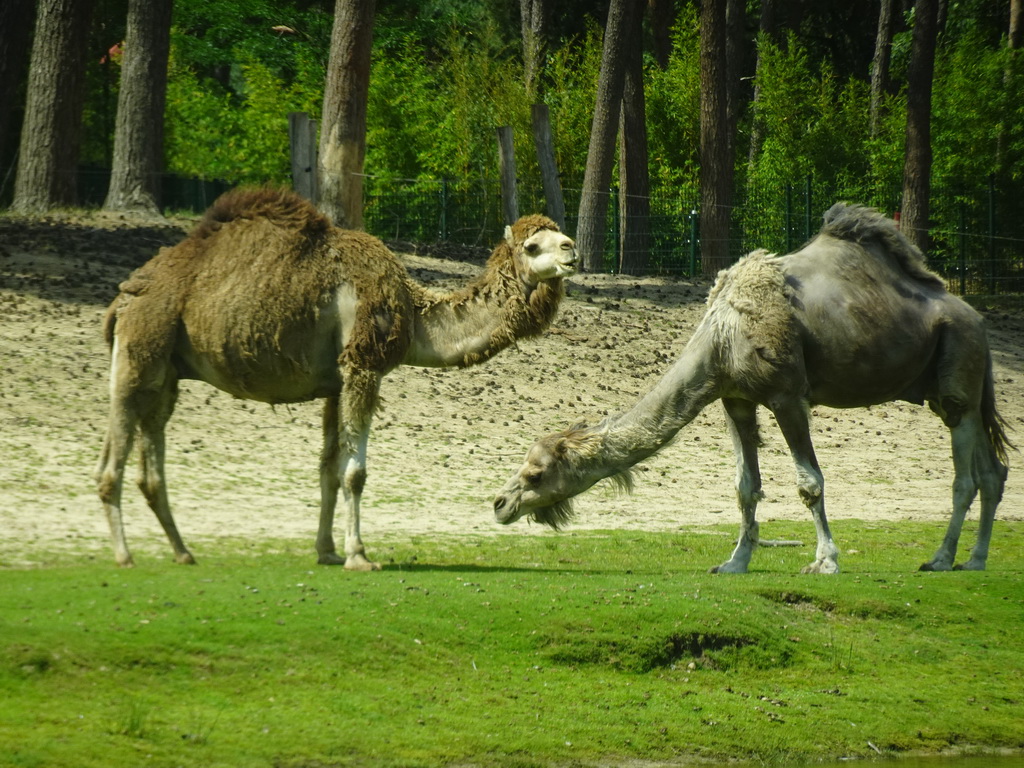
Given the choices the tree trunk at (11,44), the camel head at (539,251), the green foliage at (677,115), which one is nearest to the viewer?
the camel head at (539,251)

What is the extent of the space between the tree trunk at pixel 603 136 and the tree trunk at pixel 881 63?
1387cm

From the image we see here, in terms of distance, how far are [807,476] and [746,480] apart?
1.47ft

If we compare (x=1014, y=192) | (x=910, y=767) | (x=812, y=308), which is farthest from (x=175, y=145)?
(x=910, y=767)

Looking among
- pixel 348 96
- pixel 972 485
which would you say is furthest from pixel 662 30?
pixel 972 485

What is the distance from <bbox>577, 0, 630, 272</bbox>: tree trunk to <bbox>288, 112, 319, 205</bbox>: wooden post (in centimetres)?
797

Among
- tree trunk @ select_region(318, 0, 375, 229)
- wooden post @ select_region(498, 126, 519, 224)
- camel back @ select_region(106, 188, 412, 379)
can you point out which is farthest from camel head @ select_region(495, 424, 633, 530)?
wooden post @ select_region(498, 126, 519, 224)

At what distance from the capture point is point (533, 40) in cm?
3591

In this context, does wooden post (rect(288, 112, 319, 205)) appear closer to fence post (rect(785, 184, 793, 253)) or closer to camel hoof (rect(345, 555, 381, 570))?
camel hoof (rect(345, 555, 381, 570))

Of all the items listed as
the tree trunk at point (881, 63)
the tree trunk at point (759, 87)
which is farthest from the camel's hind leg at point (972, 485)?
the tree trunk at point (759, 87)

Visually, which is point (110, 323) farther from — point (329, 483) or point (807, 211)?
point (807, 211)

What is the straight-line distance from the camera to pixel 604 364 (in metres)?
19.8

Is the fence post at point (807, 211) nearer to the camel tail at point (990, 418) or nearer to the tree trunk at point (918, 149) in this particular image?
the tree trunk at point (918, 149)

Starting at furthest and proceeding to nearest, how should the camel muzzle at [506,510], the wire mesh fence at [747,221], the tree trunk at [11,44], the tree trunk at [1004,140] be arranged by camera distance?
the tree trunk at [1004,140], the wire mesh fence at [747,221], the tree trunk at [11,44], the camel muzzle at [506,510]

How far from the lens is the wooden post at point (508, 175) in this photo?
20.7m
